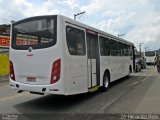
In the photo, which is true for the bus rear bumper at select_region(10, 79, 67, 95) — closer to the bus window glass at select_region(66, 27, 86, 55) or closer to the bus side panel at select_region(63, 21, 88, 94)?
the bus side panel at select_region(63, 21, 88, 94)

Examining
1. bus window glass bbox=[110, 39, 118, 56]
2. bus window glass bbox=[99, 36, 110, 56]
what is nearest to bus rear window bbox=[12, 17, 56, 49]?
bus window glass bbox=[99, 36, 110, 56]

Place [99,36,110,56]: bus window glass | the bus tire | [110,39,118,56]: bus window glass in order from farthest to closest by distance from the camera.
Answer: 1. [110,39,118,56]: bus window glass
2. the bus tire
3. [99,36,110,56]: bus window glass

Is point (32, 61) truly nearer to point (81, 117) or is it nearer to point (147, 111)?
point (81, 117)

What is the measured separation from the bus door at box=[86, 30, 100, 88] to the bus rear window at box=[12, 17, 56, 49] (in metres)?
2.42

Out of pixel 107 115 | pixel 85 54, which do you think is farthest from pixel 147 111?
pixel 85 54

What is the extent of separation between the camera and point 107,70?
47.7 ft

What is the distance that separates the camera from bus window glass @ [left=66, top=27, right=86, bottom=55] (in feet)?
32.6

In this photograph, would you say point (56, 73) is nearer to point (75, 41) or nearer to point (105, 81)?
point (75, 41)

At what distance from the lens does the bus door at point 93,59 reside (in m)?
11.6

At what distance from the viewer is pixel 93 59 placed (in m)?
12.1

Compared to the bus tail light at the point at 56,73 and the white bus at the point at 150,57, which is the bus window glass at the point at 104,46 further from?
the white bus at the point at 150,57

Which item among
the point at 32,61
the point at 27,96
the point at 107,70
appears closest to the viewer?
the point at 32,61

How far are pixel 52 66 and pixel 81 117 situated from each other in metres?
2.03

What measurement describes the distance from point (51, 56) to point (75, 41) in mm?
1399
